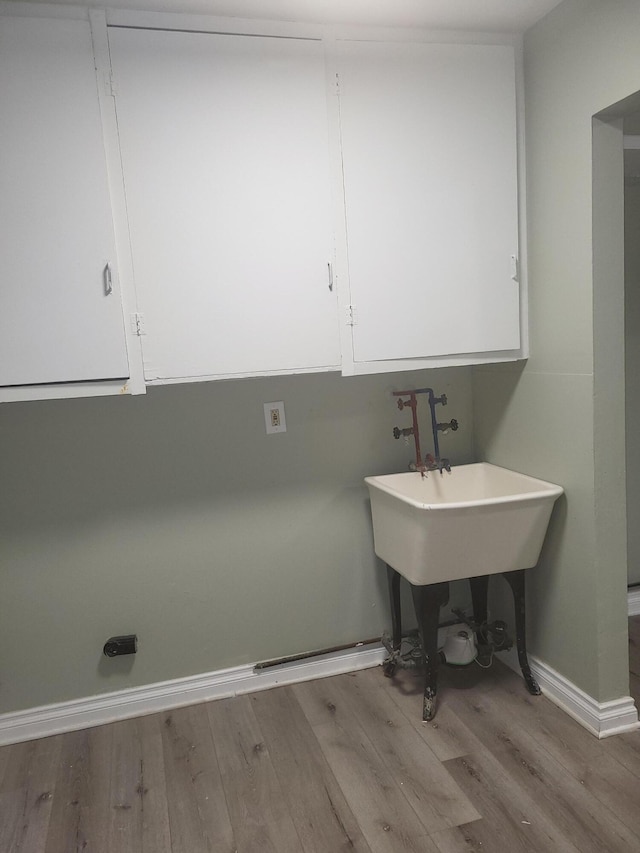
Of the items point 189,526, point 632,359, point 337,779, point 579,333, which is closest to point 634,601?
point 632,359

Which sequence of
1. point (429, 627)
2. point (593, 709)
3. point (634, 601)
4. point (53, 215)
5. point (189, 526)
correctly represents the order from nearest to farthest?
point (53, 215) < point (593, 709) < point (429, 627) < point (189, 526) < point (634, 601)

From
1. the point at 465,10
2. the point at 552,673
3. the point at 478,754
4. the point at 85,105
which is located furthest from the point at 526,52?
the point at 478,754

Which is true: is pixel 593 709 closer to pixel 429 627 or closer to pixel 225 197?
pixel 429 627

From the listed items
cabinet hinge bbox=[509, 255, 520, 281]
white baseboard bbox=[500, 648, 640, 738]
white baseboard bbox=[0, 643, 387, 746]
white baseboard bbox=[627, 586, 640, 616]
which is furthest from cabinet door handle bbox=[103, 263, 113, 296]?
white baseboard bbox=[627, 586, 640, 616]

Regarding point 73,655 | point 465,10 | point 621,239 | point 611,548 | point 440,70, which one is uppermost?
point 465,10

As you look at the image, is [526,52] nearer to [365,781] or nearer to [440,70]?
[440,70]

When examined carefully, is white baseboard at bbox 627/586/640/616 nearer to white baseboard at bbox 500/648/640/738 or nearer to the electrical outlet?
white baseboard at bbox 500/648/640/738

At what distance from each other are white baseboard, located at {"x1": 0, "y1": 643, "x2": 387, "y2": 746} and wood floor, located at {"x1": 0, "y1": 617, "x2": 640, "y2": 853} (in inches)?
1.8

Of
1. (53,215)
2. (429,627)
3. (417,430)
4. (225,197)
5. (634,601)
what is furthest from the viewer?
(634,601)

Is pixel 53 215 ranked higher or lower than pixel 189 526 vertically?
higher

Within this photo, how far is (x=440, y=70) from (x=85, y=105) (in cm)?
114

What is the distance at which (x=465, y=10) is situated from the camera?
1.89 m

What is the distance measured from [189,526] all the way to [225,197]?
1.20 meters

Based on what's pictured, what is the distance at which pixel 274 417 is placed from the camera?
235 centimetres
